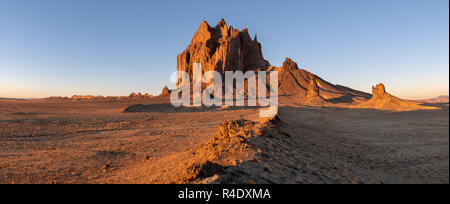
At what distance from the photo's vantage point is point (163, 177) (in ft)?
17.2

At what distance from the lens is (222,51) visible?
83.6 m

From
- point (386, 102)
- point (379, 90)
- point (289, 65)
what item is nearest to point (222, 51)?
point (289, 65)

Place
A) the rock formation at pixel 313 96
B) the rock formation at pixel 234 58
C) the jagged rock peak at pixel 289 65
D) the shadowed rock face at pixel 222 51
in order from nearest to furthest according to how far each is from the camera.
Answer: the rock formation at pixel 313 96 → the rock formation at pixel 234 58 → the shadowed rock face at pixel 222 51 → the jagged rock peak at pixel 289 65

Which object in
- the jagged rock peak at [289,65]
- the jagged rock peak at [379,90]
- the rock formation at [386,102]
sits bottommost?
the rock formation at [386,102]

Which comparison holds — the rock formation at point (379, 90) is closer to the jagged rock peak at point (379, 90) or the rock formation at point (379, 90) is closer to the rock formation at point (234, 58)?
the jagged rock peak at point (379, 90)

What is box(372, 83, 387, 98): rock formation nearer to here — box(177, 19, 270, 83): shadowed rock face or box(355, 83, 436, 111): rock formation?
box(355, 83, 436, 111): rock formation

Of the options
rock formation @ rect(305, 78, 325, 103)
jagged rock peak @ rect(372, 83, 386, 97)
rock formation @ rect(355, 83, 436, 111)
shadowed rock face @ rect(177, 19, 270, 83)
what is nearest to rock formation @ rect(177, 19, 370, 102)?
shadowed rock face @ rect(177, 19, 270, 83)

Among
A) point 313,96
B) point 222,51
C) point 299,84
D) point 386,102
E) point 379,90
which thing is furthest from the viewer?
point 222,51

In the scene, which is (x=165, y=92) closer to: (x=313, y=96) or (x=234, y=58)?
(x=234, y=58)

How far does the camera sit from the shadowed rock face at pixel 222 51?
277 ft

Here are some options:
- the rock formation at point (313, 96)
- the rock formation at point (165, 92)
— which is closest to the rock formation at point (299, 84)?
the rock formation at point (313, 96)

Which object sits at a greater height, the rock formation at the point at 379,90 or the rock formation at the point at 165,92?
the rock formation at the point at 165,92
